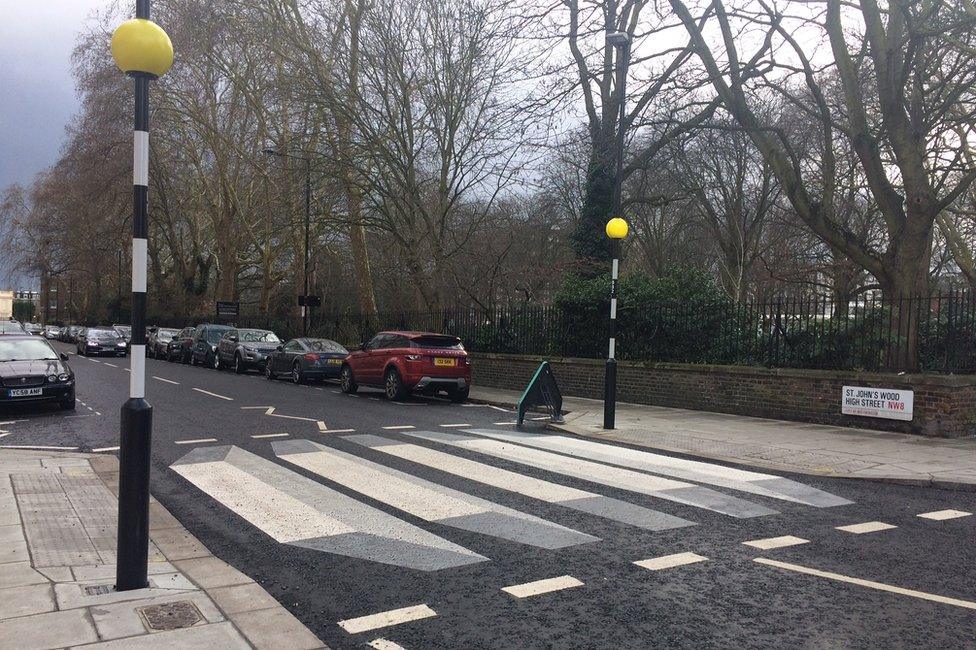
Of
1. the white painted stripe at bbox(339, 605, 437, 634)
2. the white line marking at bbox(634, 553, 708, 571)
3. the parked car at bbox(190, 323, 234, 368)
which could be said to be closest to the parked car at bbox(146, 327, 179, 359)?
the parked car at bbox(190, 323, 234, 368)

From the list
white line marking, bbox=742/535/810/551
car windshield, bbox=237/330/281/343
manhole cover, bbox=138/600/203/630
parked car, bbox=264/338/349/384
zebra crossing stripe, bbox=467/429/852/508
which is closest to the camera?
manhole cover, bbox=138/600/203/630

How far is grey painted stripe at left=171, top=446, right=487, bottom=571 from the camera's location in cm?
547

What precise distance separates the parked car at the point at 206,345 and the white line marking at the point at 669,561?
27944 millimetres

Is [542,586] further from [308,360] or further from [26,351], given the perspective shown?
[308,360]

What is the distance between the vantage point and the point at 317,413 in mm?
14305

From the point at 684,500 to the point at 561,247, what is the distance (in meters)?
32.0

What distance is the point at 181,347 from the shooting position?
3500 centimetres

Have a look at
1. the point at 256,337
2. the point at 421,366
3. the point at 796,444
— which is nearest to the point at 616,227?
the point at 796,444

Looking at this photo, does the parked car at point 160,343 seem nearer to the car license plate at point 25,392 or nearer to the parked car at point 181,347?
the parked car at point 181,347

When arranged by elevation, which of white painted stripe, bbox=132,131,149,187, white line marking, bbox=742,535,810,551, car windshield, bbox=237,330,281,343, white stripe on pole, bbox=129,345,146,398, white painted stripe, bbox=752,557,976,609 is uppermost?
white painted stripe, bbox=132,131,149,187

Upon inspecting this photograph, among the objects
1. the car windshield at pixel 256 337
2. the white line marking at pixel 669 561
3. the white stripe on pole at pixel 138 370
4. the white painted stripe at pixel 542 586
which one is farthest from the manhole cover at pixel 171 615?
the car windshield at pixel 256 337

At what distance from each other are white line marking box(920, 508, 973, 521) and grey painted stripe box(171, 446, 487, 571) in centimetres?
440

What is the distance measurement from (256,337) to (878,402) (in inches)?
897

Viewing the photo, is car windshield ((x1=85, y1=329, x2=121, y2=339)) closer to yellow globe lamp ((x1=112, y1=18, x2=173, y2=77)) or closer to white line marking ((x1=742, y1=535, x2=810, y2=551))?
yellow globe lamp ((x1=112, y1=18, x2=173, y2=77))
